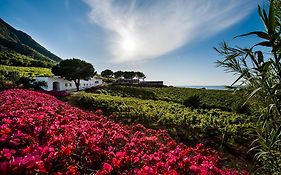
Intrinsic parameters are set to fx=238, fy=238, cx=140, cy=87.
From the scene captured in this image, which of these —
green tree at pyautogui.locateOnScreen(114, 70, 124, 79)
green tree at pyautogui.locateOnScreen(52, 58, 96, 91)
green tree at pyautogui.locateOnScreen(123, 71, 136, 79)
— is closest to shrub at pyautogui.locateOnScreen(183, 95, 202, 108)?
green tree at pyautogui.locateOnScreen(52, 58, 96, 91)

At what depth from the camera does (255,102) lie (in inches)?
125

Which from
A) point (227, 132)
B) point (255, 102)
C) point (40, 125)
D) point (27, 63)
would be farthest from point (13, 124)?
point (27, 63)

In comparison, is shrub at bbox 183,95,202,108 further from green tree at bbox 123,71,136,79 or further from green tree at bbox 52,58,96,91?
green tree at bbox 123,71,136,79

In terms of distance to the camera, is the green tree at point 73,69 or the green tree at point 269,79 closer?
the green tree at point 269,79

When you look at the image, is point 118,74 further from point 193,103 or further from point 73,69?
point 193,103

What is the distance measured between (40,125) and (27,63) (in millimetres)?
72102

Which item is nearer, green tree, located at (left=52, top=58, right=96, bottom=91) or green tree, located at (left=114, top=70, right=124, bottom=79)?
green tree, located at (left=52, top=58, right=96, bottom=91)

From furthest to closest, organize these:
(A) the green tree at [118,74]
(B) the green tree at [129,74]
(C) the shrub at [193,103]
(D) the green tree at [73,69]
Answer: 1. (A) the green tree at [118,74]
2. (B) the green tree at [129,74]
3. (D) the green tree at [73,69]
4. (C) the shrub at [193,103]

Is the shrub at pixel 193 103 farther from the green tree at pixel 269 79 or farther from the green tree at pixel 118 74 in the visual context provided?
the green tree at pixel 118 74

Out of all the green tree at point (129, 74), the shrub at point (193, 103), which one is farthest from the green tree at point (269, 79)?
the green tree at point (129, 74)

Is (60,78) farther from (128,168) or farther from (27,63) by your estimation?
(128,168)

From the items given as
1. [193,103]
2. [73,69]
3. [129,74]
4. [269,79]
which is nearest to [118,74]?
[129,74]

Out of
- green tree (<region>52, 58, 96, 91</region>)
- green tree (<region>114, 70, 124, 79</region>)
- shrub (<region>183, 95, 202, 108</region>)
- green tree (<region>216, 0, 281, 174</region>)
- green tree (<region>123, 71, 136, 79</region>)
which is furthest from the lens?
green tree (<region>114, 70, 124, 79</region>)

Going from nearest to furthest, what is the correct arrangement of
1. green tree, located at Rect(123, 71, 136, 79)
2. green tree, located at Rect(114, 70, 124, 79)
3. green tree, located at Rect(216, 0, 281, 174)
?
green tree, located at Rect(216, 0, 281, 174), green tree, located at Rect(123, 71, 136, 79), green tree, located at Rect(114, 70, 124, 79)
